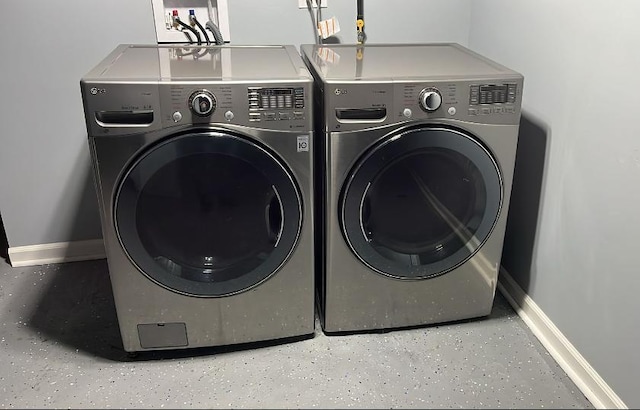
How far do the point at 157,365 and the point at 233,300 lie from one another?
30 cm

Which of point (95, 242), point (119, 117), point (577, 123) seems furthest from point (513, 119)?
point (95, 242)

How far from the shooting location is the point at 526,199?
1888 millimetres

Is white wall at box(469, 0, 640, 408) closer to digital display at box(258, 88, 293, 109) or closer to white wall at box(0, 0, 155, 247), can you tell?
digital display at box(258, 88, 293, 109)

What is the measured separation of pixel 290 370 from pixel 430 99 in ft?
2.81

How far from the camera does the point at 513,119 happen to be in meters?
1.62

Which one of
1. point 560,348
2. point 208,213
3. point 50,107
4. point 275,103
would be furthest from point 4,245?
point 560,348

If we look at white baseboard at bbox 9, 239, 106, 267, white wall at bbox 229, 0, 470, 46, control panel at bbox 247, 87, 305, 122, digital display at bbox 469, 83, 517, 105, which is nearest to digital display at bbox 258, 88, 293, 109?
control panel at bbox 247, 87, 305, 122

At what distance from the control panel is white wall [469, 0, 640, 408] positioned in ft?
2.46

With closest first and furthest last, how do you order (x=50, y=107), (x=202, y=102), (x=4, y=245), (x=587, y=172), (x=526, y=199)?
(x=202, y=102) → (x=587, y=172) → (x=526, y=199) → (x=50, y=107) → (x=4, y=245)

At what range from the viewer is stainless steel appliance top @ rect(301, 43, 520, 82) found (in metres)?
1.58

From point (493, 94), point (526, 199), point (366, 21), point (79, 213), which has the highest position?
point (366, 21)

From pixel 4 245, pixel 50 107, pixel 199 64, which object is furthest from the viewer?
pixel 4 245

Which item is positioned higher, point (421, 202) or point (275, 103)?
point (275, 103)

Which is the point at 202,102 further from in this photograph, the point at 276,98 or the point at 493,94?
the point at 493,94
